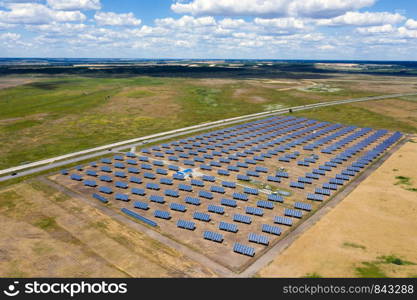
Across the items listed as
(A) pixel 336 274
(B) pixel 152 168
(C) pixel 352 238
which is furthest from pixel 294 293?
(B) pixel 152 168

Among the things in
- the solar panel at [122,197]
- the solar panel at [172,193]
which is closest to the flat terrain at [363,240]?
the solar panel at [172,193]

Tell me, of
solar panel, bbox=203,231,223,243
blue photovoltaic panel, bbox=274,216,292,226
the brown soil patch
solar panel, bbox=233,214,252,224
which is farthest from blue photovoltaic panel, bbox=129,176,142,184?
the brown soil patch

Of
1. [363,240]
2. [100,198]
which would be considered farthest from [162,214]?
[363,240]

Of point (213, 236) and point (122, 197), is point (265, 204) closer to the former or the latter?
point (213, 236)

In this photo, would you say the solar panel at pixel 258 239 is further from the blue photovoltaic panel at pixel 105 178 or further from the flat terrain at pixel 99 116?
the flat terrain at pixel 99 116

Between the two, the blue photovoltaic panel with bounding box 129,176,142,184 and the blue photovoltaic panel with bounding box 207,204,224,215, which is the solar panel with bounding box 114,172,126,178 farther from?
the blue photovoltaic panel with bounding box 207,204,224,215

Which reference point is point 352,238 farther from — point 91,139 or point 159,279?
point 91,139
